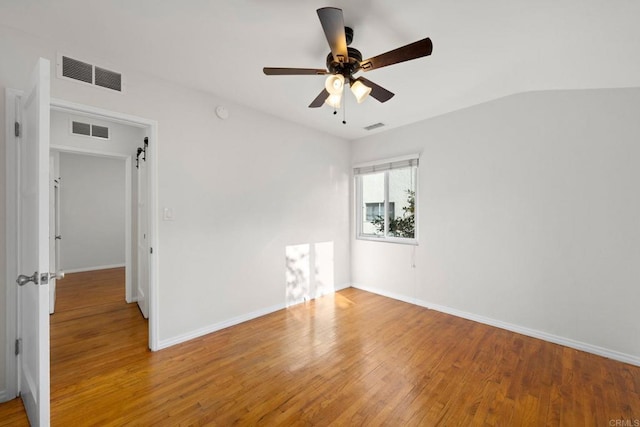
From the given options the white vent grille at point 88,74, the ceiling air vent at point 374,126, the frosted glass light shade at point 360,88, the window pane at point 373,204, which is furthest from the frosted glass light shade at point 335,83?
the window pane at point 373,204

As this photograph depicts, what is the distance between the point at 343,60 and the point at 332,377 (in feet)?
7.73

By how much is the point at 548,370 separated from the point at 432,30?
9.28 feet

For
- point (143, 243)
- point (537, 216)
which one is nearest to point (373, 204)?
point (537, 216)

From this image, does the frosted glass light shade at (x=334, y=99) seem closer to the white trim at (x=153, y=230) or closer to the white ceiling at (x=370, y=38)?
the white ceiling at (x=370, y=38)

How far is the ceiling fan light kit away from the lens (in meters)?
1.43

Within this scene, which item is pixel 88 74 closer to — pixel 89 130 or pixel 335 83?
pixel 89 130

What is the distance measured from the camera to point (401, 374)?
2.12 meters

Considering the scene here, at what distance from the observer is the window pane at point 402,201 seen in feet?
12.6

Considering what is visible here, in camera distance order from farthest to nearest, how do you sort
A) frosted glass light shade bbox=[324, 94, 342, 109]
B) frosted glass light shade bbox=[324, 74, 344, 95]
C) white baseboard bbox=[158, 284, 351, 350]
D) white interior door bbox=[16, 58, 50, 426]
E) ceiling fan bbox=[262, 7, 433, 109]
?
white baseboard bbox=[158, 284, 351, 350] → frosted glass light shade bbox=[324, 94, 342, 109] → frosted glass light shade bbox=[324, 74, 344, 95] → ceiling fan bbox=[262, 7, 433, 109] → white interior door bbox=[16, 58, 50, 426]

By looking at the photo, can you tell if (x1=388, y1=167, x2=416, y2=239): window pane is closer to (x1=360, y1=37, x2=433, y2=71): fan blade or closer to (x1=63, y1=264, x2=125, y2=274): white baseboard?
(x1=360, y1=37, x2=433, y2=71): fan blade

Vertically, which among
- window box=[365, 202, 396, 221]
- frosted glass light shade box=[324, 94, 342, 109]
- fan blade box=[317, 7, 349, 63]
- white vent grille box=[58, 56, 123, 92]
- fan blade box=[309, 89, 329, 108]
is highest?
white vent grille box=[58, 56, 123, 92]

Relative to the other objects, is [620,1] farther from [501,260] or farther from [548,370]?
[548,370]

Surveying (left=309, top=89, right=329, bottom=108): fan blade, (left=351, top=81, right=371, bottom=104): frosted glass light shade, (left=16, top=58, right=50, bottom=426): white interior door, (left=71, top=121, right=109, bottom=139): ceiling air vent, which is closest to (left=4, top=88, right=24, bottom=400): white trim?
(left=16, top=58, right=50, bottom=426): white interior door

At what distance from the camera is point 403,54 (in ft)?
5.21
